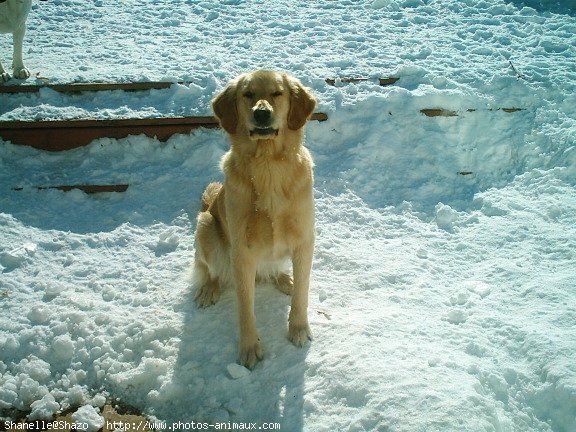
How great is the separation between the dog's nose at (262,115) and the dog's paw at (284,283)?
1317mm

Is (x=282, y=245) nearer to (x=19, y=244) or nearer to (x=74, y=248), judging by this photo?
(x=74, y=248)

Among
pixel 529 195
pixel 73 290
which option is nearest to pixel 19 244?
pixel 73 290

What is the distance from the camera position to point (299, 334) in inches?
118

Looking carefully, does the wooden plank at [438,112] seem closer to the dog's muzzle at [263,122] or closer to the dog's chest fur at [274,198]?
the dog's chest fur at [274,198]

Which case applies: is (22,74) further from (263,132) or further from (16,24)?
(263,132)

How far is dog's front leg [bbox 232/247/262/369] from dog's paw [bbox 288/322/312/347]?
222mm

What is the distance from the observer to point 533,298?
10.4 feet

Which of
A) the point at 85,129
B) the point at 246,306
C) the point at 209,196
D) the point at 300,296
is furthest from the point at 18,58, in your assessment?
the point at 300,296

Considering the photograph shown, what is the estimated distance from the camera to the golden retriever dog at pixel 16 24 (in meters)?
5.38

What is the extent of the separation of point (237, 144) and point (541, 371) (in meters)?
2.18

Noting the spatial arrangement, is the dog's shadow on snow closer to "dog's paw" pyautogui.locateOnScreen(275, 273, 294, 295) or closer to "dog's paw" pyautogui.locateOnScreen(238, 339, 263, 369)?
"dog's paw" pyautogui.locateOnScreen(238, 339, 263, 369)

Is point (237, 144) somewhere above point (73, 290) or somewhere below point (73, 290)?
above

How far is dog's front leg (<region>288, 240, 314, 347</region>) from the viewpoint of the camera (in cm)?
296

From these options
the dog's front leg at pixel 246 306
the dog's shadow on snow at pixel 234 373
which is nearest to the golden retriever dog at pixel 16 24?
the dog's shadow on snow at pixel 234 373
